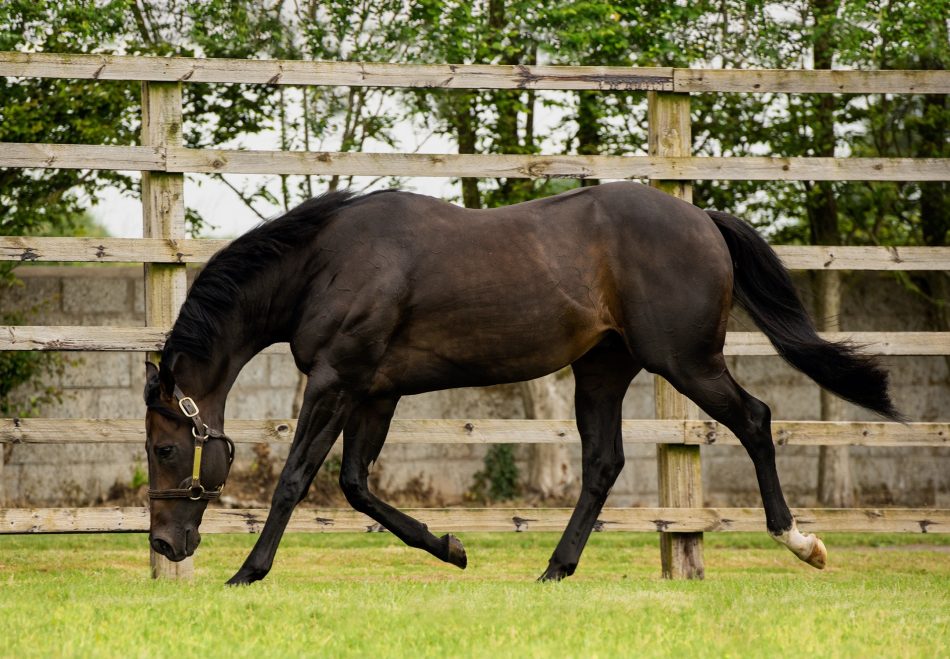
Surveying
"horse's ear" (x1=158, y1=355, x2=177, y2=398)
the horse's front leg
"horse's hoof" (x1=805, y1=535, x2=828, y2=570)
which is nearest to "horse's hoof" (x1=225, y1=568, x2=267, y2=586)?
the horse's front leg

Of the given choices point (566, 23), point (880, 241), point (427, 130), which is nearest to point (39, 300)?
point (427, 130)

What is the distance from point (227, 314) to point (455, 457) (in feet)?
22.6

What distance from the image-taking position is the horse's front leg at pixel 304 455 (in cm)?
538

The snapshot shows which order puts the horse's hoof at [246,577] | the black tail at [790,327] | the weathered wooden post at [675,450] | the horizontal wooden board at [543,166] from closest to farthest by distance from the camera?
the horse's hoof at [246,577], the black tail at [790,327], the horizontal wooden board at [543,166], the weathered wooden post at [675,450]

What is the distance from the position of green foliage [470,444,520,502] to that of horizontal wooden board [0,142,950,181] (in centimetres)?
568

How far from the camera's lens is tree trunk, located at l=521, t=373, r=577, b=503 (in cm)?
1216

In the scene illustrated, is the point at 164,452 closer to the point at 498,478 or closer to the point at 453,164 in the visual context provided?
the point at 453,164

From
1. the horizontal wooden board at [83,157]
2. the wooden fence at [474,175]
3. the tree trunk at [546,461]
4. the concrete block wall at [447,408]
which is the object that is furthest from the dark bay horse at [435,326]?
the tree trunk at [546,461]

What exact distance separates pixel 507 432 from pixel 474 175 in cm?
135

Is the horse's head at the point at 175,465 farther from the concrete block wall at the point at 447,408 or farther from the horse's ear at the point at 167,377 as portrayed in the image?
the concrete block wall at the point at 447,408

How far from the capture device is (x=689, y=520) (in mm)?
6691

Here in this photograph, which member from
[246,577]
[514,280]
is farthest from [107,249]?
[514,280]

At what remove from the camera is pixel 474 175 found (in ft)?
22.1

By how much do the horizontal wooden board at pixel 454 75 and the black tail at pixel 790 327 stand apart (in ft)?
3.51
